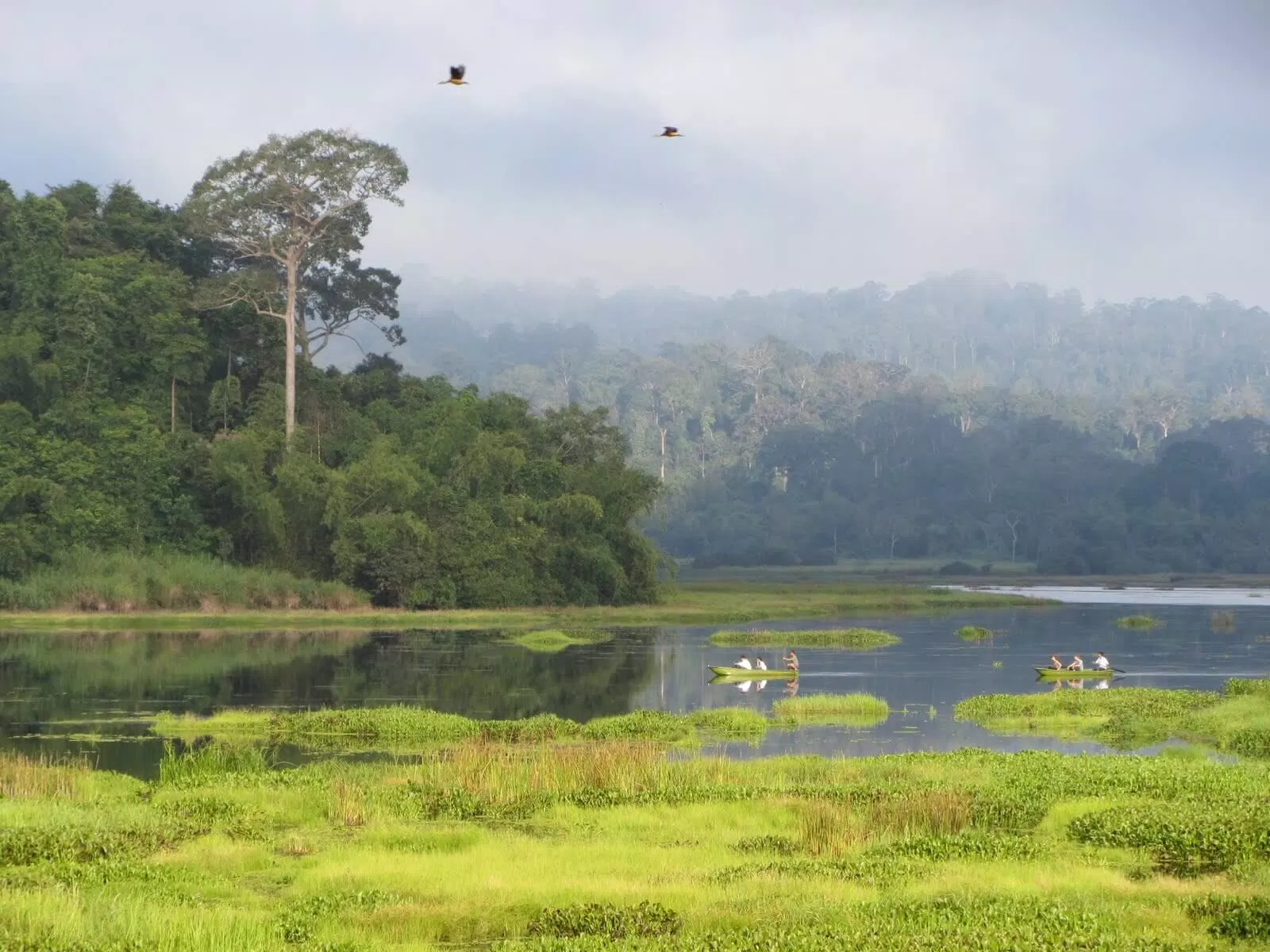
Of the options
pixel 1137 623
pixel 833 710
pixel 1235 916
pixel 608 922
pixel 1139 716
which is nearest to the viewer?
pixel 1235 916

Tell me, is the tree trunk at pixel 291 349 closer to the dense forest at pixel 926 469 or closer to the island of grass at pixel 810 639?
the island of grass at pixel 810 639

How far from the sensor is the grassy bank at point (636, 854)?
1513 centimetres

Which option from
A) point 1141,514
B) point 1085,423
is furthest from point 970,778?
point 1085,423

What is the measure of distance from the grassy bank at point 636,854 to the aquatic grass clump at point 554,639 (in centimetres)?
3092

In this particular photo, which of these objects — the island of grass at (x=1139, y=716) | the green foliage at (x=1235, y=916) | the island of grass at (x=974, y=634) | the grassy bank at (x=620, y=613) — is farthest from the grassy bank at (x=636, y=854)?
the grassy bank at (x=620, y=613)

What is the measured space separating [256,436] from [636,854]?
58.4m

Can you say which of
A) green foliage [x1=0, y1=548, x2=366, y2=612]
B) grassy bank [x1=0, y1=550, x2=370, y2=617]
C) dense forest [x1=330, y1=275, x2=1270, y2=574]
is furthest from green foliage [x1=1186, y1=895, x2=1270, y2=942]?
dense forest [x1=330, y1=275, x2=1270, y2=574]

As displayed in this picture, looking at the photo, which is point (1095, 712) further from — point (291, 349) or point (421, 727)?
point (291, 349)

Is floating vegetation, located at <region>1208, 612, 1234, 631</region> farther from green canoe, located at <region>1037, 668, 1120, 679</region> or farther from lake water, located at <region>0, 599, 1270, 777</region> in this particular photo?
green canoe, located at <region>1037, 668, 1120, 679</region>

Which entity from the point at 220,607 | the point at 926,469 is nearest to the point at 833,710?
the point at 220,607

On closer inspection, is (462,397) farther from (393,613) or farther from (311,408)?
(393,613)

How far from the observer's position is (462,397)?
273ft

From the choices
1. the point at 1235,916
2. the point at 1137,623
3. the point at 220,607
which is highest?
the point at 220,607

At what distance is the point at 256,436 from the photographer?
244 ft
